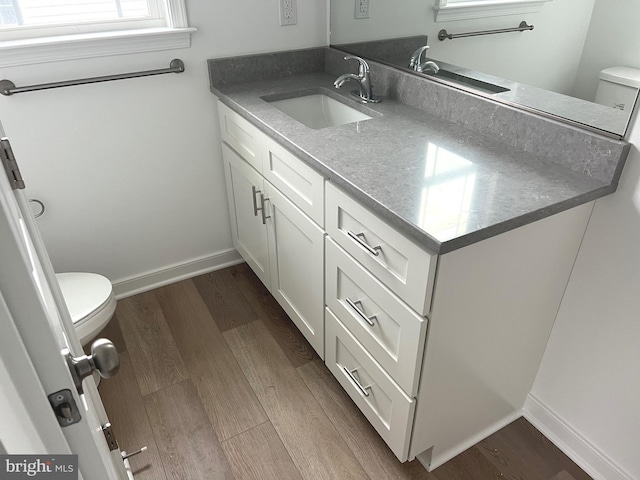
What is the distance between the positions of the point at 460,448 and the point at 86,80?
1800mm

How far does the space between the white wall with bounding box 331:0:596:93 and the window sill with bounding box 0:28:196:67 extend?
809 millimetres

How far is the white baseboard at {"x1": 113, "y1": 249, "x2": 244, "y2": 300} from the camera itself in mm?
2258

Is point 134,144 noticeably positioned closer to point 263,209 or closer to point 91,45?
point 91,45

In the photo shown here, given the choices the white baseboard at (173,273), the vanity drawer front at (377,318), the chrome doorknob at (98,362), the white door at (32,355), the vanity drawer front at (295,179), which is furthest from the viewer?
the white baseboard at (173,273)

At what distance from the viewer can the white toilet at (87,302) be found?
1656 millimetres

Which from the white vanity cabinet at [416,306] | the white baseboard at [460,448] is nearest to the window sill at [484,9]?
the white vanity cabinet at [416,306]

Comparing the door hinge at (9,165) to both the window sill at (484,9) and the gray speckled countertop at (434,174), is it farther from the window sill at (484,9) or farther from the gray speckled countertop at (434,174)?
the window sill at (484,9)

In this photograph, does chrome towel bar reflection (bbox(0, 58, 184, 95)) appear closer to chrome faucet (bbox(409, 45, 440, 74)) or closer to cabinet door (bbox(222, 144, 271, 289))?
cabinet door (bbox(222, 144, 271, 289))

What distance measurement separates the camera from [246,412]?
5.57 ft

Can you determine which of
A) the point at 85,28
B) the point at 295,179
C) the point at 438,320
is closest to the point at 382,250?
the point at 438,320

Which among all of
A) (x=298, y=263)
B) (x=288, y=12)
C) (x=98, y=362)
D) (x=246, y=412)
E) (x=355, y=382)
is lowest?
(x=246, y=412)

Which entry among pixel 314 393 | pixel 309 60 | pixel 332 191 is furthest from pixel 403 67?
pixel 314 393

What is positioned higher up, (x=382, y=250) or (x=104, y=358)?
(x=104, y=358)

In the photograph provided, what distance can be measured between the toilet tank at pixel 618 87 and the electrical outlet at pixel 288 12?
1.29 metres
